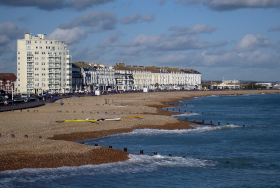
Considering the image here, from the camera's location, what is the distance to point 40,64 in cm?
11406

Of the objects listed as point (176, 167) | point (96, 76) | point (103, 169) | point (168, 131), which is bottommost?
point (176, 167)

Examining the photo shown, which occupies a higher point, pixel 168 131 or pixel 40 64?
pixel 40 64

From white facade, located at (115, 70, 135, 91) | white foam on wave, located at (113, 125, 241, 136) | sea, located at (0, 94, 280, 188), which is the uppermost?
white facade, located at (115, 70, 135, 91)

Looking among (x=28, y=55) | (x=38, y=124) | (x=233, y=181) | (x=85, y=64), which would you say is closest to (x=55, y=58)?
(x=28, y=55)

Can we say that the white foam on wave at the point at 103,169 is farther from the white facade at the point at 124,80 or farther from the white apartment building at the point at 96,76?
the white facade at the point at 124,80

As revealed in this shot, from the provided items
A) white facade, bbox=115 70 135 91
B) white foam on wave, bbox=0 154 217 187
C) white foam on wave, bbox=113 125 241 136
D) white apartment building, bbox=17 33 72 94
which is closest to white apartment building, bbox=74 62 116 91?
white facade, bbox=115 70 135 91

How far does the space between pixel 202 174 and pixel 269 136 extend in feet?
47.7

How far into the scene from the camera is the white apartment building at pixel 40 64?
367ft

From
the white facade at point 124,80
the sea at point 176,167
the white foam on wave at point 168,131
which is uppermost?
the white facade at point 124,80

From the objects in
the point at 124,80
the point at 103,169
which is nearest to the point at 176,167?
the point at 103,169

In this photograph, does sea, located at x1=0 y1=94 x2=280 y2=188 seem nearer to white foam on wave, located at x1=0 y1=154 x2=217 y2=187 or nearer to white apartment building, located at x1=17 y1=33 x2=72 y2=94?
white foam on wave, located at x1=0 y1=154 x2=217 y2=187

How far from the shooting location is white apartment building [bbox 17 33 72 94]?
112000 millimetres

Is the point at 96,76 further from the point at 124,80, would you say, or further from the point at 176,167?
the point at 176,167

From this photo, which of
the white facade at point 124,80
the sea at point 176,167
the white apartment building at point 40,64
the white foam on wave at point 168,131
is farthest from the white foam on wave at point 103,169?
the white facade at point 124,80
